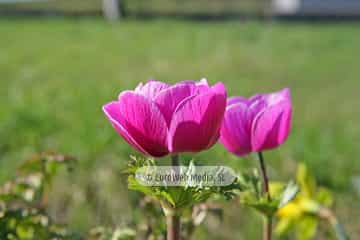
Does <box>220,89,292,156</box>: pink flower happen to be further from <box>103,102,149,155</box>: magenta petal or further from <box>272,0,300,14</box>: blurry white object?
<box>272,0,300,14</box>: blurry white object

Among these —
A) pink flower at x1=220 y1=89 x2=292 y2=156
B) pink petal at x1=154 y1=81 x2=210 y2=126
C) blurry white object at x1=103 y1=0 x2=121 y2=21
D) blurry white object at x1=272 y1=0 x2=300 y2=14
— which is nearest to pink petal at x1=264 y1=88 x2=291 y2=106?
pink flower at x1=220 y1=89 x2=292 y2=156

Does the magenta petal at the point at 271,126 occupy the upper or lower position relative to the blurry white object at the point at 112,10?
lower

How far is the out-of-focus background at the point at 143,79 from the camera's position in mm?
1637

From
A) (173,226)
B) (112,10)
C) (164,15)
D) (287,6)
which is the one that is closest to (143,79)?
(173,226)

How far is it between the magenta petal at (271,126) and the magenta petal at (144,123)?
14 centimetres

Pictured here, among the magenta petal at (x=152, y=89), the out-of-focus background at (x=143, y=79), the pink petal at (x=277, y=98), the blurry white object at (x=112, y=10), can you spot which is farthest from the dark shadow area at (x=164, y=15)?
the magenta petal at (x=152, y=89)

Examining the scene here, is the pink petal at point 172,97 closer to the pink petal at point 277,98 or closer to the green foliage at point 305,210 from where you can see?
the pink petal at point 277,98

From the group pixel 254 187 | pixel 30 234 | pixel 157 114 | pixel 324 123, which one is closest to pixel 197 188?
pixel 157 114

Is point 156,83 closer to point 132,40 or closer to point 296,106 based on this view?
point 296,106

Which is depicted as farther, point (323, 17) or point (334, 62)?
point (323, 17)

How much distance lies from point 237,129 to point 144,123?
155 millimetres

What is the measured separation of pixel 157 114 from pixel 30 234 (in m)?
0.28

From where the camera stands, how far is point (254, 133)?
59cm

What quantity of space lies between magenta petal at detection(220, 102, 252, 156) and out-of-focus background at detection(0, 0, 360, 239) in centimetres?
24
